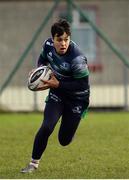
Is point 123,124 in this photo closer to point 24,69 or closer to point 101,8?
point 24,69

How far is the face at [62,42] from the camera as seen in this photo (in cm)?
818

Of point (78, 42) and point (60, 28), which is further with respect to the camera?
point (78, 42)

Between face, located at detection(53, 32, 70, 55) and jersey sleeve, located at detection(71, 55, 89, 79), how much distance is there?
18cm

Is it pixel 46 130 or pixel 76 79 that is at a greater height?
pixel 76 79

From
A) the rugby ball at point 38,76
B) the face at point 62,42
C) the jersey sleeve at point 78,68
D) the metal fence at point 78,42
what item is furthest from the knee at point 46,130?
the metal fence at point 78,42

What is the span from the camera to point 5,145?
1123 centimetres

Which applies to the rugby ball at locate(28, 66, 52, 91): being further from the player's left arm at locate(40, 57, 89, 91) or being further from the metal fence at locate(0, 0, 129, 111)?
the metal fence at locate(0, 0, 129, 111)

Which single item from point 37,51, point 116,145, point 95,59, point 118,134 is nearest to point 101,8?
point 95,59

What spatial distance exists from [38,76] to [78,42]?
12.1 meters

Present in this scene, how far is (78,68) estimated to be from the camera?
830cm

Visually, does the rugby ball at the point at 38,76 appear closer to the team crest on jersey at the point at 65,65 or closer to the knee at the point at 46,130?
the team crest on jersey at the point at 65,65

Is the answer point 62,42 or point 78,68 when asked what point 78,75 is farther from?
point 62,42

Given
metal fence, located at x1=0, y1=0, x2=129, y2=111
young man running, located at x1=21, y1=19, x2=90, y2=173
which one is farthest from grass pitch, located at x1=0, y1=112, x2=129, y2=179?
metal fence, located at x1=0, y1=0, x2=129, y2=111

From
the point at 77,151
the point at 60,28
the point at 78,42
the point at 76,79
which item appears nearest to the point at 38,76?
the point at 76,79
